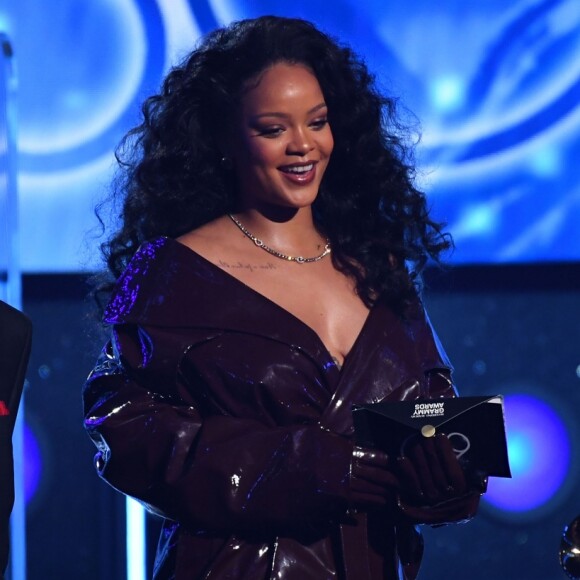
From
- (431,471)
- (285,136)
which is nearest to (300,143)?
(285,136)

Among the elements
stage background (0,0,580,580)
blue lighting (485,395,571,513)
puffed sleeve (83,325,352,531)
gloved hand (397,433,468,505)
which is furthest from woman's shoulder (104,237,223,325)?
blue lighting (485,395,571,513)

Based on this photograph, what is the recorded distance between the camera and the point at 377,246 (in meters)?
2.40

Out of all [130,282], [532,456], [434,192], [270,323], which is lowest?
[270,323]

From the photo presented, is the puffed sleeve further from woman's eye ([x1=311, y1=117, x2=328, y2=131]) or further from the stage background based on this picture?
the stage background

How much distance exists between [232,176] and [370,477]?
0.72 metres

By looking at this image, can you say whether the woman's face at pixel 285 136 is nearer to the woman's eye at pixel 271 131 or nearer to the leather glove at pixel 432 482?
the woman's eye at pixel 271 131

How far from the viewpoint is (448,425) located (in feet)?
6.21

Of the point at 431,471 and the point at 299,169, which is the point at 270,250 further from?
the point at 431,471

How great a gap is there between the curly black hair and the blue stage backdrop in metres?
1.04

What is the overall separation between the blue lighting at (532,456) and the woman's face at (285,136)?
170cm

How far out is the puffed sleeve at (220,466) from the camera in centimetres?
197

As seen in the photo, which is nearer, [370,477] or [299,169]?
[370,477]

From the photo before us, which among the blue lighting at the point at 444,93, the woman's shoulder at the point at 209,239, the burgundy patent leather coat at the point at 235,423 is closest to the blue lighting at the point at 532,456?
the blue lighting at the point at 444,93

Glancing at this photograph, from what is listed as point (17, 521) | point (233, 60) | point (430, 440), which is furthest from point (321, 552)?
point (17, 521)
